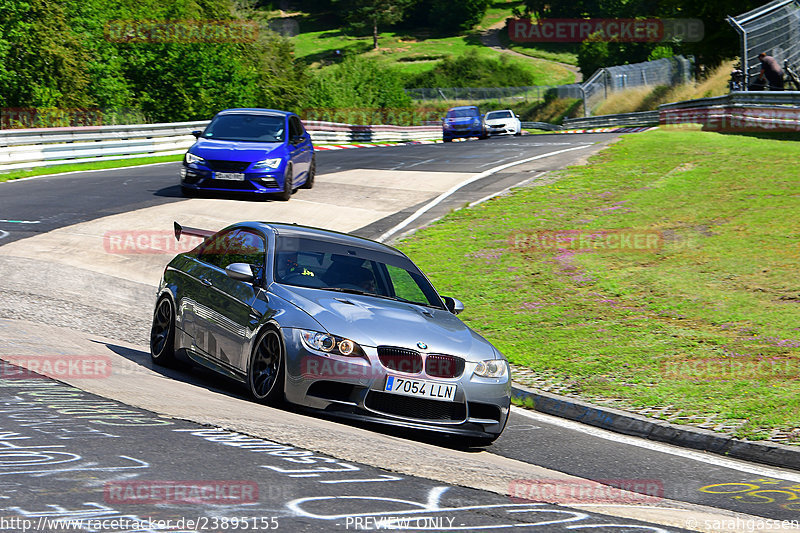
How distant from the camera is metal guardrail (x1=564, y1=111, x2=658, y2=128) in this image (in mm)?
48213

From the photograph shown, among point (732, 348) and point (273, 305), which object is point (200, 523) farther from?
point (732, 348)

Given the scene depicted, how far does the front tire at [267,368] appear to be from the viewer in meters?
7.34

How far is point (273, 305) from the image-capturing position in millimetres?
7746

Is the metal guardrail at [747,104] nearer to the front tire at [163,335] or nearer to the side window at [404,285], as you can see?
the side window at [404,285]

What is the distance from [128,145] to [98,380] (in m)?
23.7

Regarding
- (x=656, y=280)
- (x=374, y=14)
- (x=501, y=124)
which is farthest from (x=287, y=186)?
(x=374, y=14)

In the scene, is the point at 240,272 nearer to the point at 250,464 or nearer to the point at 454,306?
the point at 454,306

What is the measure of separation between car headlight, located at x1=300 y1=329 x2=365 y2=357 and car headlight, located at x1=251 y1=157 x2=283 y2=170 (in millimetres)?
12212

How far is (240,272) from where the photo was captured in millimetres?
8062

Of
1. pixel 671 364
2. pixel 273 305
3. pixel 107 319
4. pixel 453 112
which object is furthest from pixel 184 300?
pixel 453 112

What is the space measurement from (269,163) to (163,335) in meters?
10.3

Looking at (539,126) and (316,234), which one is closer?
(316,234)

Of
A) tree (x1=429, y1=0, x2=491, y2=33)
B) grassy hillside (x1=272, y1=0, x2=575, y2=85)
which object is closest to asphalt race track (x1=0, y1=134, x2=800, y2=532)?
grassy hillside (x1=272, y1=0, x2=575, y2=85)

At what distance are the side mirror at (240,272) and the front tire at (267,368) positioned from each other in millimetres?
626
